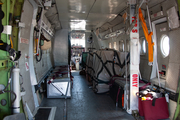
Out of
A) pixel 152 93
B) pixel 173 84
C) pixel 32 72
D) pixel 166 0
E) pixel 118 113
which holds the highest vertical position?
pixel 166 0

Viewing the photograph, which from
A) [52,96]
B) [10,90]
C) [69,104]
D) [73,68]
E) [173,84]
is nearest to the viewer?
[10,90]

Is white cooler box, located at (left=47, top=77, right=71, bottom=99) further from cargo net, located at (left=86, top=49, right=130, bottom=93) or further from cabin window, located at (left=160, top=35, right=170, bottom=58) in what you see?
cabin window, located at (left=160, top=35, right=170, bottom=58)

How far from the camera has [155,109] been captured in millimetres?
3580

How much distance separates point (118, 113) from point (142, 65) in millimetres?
2303

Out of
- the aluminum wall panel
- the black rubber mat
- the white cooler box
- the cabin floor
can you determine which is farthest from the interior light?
the aluminum wall panel

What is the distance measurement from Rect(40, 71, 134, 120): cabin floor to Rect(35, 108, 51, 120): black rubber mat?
285 mm

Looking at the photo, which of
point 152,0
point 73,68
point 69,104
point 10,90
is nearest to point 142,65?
point 152,0

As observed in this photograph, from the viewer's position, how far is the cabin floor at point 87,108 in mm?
3859

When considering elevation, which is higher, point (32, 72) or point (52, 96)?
point (32, 72)

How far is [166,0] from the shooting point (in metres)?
3.68

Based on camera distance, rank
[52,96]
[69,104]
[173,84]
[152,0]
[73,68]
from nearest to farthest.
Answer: [173,84]
[152,0]
[69,104]
[52,96]
[73,68]

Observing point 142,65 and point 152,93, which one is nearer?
point 152,93

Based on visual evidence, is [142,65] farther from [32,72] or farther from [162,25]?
[32,72]

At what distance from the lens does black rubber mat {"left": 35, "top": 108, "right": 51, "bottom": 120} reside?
11.7 ft
